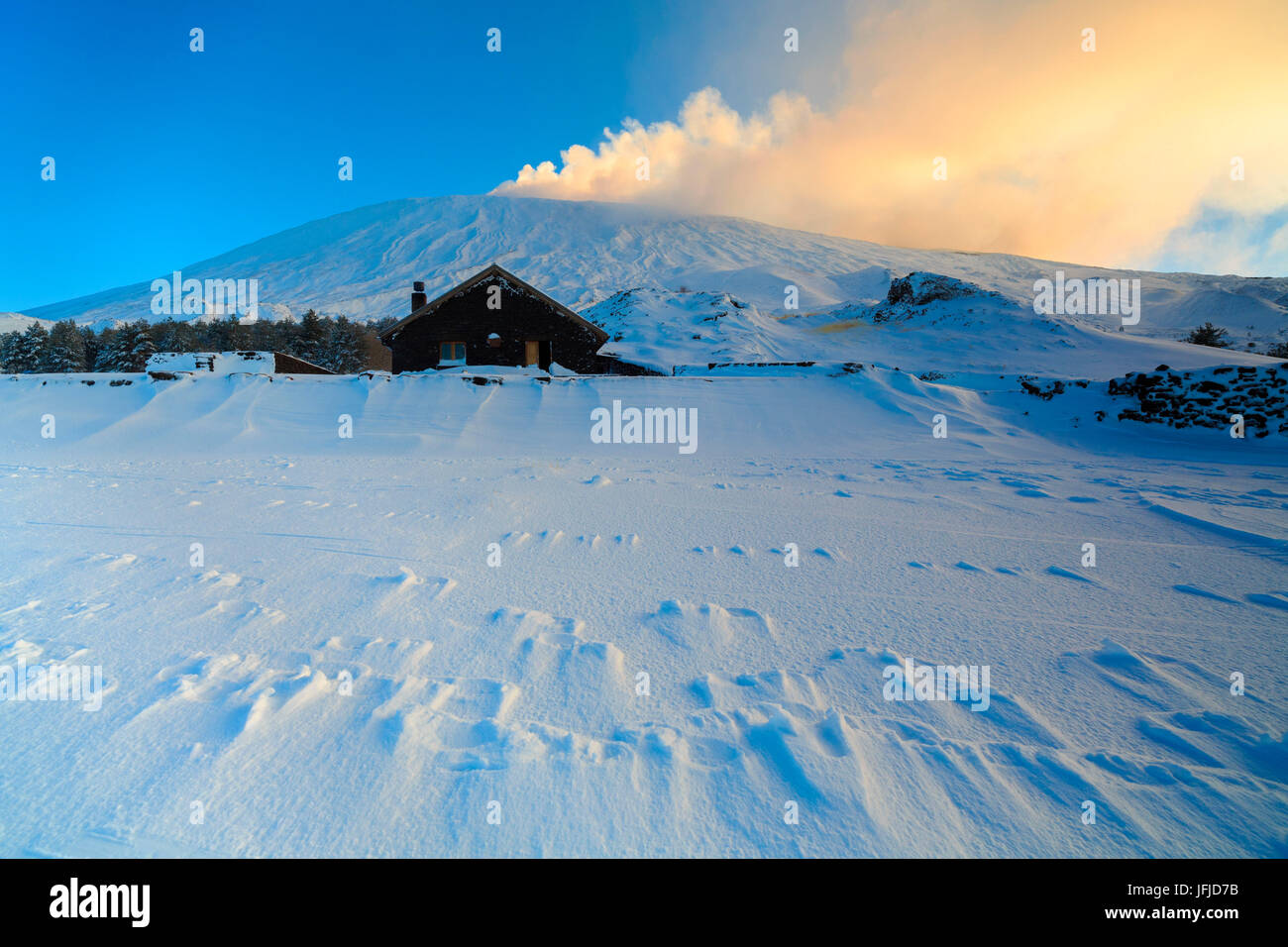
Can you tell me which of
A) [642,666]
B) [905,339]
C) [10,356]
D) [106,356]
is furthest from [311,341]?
[642,666]

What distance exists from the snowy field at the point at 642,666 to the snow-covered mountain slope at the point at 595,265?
49757 millimetres

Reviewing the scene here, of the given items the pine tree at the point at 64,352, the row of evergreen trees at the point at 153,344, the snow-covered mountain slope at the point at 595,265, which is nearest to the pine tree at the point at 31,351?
the row of evergreen trees at the point at 153,344

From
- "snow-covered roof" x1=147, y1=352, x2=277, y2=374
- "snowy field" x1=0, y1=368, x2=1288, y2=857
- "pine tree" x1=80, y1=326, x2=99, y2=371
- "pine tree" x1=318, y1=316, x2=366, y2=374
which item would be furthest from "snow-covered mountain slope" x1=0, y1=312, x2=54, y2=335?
"snowy field" x1=0, y1=368, x2=1288, y2=857

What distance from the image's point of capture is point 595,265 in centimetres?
8825

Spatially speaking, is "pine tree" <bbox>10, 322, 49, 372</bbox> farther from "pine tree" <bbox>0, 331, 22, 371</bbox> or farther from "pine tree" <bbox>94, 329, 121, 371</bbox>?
"pine tree" <bbox>94, 329, 121, 371</bbox>

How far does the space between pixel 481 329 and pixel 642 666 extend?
2070 centimetres

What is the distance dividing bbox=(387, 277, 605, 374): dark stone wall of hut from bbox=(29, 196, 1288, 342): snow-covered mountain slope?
37.1 metres
